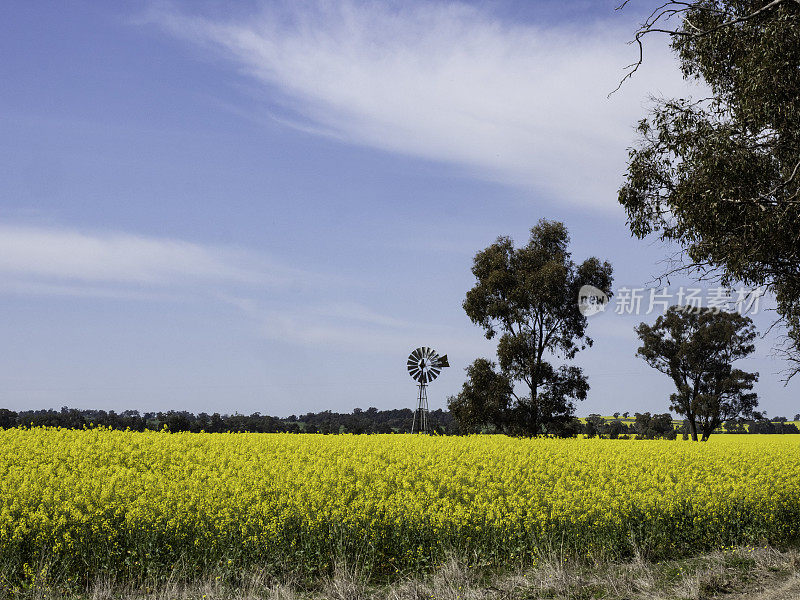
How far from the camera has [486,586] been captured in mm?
8070

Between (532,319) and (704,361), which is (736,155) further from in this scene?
(704,361)

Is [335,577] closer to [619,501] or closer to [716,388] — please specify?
[619,501]

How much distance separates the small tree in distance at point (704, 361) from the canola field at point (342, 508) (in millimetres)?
35701

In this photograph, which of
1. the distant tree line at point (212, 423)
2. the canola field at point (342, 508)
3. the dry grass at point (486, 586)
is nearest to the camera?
the dry grass at point (486, 586)

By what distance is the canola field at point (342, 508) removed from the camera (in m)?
8.78

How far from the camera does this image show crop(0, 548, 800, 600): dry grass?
768 centimetres

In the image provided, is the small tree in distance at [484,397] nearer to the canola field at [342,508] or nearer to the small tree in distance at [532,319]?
the small tree in distance at [532,319]

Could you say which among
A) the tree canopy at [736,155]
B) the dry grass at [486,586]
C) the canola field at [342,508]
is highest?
the tree canopy at [736,155]

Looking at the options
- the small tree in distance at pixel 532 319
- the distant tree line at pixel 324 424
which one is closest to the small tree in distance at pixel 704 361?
the distant tree line at pixel 324 424

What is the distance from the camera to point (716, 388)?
4894 centimetres

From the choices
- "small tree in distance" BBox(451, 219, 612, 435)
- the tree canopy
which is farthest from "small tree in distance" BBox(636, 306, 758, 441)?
the tree canopy

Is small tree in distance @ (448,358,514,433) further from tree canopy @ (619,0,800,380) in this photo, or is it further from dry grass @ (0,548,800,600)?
dry grass @ (0,548,800,600)

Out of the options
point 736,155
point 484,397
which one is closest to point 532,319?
point 484,397

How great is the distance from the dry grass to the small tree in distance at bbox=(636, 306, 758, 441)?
140 feet
